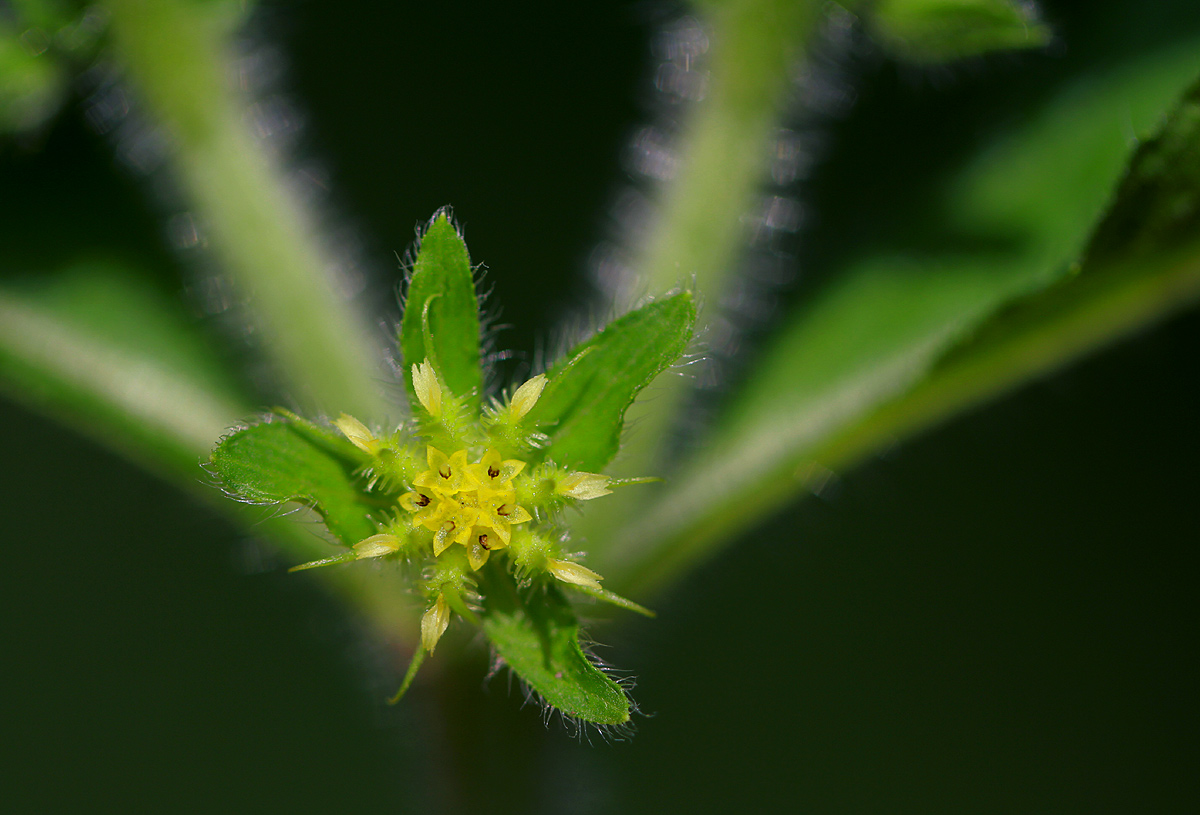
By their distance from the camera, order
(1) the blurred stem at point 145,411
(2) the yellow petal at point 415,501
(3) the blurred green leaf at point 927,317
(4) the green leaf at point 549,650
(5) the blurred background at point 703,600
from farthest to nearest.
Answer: (5) the blurred background at point 703,600 < (3) the blurred green leaf at point 927,317 < (1) the blurred stem at point 145,411 < (2) the yellow petal at point 415,501 < (4) the green leaf at point 549,650

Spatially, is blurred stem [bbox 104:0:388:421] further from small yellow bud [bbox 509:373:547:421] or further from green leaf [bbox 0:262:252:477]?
small yellow bud [bbox 509:373:547:421]

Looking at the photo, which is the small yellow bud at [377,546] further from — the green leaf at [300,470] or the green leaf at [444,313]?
the green leaf at [444,313]

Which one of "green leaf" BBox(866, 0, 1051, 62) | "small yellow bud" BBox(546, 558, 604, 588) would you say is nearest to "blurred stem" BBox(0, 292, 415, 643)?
"small yellow bud" BBox(546, 558, 604, 588)

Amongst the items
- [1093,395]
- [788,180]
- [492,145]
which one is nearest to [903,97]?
[788,180]

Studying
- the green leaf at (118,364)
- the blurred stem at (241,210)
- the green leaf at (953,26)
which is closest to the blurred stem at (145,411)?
the green leaf at (118,364)

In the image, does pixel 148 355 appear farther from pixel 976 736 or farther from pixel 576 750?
pixel 976 736
